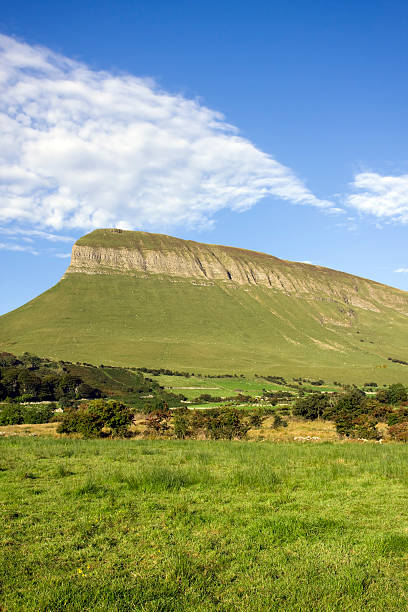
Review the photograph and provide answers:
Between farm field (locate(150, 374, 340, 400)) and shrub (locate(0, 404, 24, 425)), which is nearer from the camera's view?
shrub (locate(0, 404, 24, 425))

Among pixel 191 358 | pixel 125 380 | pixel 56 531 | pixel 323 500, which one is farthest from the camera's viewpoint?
pixel 191 358

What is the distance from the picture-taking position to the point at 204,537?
6957mm

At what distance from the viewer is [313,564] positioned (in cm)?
607

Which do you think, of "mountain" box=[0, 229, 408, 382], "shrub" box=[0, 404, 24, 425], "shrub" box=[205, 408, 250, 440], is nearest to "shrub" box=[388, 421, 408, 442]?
"shrub" box=[205, 408, 250, 440]

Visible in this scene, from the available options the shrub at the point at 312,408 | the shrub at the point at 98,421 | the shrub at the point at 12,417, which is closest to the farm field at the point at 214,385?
the shrub at the point at 312,408

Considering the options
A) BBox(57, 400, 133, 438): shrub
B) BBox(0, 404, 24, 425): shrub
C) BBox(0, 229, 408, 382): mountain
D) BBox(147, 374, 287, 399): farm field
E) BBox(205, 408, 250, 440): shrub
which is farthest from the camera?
BBox(0, 229, 408, 382): mountain

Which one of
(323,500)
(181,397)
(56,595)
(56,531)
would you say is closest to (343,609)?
(56,595)

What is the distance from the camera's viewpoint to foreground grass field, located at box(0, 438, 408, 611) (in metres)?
5.27

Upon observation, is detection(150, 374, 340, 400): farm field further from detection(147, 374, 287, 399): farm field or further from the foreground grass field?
the foreground grass field

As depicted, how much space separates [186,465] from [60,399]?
65.7 metres

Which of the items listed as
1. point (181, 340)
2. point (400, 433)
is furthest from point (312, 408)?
point (181, 340)

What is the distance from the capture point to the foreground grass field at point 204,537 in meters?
5.27

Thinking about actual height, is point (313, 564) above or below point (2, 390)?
above

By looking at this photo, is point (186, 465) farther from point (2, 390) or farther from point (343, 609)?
point (2, 390)
